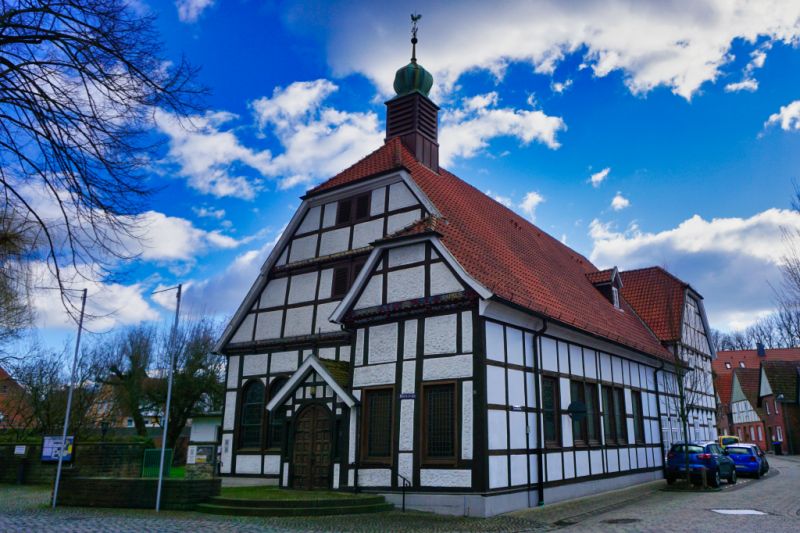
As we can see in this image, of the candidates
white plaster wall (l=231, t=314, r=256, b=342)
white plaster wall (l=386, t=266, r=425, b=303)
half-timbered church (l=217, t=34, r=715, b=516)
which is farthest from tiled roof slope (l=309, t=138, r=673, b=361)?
white plaster wall (l=231, t=314, r=256, b=342)

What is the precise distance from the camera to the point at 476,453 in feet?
46.0

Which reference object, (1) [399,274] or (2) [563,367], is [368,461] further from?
(2) [563,367]

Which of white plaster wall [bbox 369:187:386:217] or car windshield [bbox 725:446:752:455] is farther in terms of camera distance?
car windshield [bbox 725:446:752:455]

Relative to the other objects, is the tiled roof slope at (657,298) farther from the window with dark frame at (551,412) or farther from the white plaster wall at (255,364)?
the white plaster wall at (255,364)

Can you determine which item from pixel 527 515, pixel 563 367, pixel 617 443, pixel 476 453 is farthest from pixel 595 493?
pixel 476 453

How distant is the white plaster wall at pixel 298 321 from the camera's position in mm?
20344

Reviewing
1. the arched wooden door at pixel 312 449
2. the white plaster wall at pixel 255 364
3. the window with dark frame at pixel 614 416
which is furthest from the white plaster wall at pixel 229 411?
the window with dark frame at pixel 614 416

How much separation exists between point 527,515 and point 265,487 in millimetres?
7474

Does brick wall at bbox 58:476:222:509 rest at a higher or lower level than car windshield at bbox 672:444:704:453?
lower

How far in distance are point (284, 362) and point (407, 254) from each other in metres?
6.42

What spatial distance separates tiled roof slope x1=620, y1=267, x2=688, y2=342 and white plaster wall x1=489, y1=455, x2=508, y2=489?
15664mm

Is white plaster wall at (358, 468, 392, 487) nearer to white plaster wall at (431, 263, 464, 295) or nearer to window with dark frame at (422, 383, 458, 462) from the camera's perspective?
window with dark frame at (422, 383, 458, 462)

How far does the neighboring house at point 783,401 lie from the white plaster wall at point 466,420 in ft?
144

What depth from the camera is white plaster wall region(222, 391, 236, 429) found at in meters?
20.8
